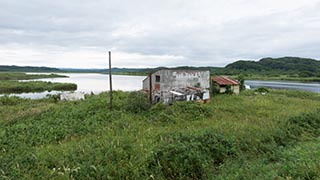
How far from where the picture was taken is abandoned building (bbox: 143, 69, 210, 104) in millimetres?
16703

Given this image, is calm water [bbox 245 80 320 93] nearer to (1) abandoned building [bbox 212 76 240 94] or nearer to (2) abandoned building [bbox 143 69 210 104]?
(1) abandoned building [bbox 212 76 240 94]

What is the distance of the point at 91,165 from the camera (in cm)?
589

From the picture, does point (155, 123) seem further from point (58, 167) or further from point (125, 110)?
point (58, 167)

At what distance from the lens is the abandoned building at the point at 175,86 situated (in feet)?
54.8

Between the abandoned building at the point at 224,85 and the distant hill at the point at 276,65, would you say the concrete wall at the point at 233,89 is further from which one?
the distant hill at the point at 276,65

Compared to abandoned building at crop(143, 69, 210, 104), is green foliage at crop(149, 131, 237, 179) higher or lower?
lower

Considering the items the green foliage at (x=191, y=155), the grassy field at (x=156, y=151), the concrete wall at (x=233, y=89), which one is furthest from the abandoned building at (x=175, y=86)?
the green foliage at (x=191, y=155)

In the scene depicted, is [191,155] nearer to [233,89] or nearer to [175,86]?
[175,86]

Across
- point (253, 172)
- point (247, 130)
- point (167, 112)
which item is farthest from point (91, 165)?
point (167, 112)

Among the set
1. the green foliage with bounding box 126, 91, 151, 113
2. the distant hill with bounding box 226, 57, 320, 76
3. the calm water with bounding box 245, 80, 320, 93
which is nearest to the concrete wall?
the green foliage with bounding box 126, 91, 151, 113

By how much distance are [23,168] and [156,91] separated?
1195 centimetres

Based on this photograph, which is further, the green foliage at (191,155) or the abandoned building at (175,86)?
the abandoned building at (175,86)

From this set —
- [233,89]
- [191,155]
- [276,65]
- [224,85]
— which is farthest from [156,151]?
[276,65]

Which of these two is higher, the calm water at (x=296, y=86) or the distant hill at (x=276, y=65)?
the distant hill at (x=276, y=65)
